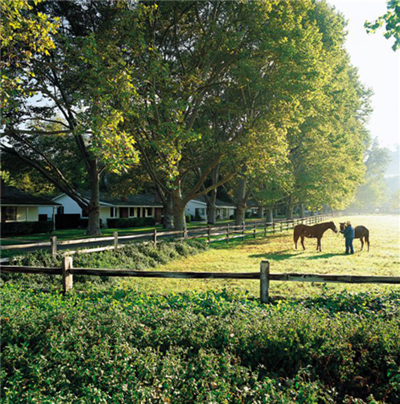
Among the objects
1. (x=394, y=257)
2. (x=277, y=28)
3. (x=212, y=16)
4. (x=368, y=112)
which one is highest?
(x=368, y=112)

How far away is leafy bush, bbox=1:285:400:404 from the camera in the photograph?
4.27 m

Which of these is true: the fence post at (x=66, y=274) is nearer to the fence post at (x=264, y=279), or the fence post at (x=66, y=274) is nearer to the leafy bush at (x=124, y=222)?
the fence post at (x=264, y=279)

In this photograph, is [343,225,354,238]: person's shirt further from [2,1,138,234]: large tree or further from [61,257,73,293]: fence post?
[61,257,73,293]: fence post

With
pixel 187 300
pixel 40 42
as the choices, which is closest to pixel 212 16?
pixel 40 42

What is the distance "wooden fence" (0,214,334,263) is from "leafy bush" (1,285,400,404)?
253 inches

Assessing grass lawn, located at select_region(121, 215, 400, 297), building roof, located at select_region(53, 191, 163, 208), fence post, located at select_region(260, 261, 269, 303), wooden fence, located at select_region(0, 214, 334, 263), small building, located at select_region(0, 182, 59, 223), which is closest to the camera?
fence post, located at select_region(260, 261, 269, 303)

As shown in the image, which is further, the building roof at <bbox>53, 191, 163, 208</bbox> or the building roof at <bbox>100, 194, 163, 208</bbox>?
the building roof at <bbox>100, 194, 163, 208</bbox>

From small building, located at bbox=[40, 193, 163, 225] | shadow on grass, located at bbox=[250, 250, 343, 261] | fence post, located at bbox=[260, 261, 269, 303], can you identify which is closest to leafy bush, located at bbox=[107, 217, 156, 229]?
small building, located at bbox=[40, 193, 163, 225]

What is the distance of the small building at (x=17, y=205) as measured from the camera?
33344mm

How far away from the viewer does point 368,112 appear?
57.9 metres

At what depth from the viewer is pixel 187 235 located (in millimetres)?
23906

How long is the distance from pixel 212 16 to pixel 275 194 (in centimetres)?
1947

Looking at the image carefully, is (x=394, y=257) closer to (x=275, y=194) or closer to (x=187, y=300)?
(x=187, y=300)

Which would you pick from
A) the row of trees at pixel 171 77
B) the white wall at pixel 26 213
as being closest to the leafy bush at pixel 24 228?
the white wall at pixel 26 213
